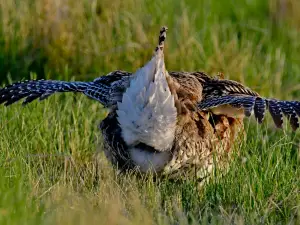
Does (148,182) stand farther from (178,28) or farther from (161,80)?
(178,28)

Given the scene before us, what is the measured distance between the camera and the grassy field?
16.9ft

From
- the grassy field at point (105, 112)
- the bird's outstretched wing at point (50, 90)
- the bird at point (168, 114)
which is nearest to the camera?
the grassy field at point (105, 112)

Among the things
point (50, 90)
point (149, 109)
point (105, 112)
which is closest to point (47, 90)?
point (50, 90)

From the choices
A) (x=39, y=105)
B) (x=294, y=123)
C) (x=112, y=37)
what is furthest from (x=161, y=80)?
(x=112, y=37)

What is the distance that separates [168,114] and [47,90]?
3.17ft

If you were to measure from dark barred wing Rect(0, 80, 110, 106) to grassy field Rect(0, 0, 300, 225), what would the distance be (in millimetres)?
318

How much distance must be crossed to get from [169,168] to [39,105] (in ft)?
5.49

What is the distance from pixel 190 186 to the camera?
232 inches

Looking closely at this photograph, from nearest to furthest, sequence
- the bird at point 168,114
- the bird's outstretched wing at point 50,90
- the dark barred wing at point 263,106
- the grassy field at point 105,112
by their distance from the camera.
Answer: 1. the grassy field at point 105,112
2. the dark barred wing at point 263,106
3. the bird at point 168,114
4. the bird's outstretched wing at point 50,90

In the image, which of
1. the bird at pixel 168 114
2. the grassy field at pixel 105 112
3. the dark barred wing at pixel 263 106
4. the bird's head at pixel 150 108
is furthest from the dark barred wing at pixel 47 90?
the dark barred wing at pixel 263 106

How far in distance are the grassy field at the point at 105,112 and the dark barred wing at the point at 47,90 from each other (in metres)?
0.32

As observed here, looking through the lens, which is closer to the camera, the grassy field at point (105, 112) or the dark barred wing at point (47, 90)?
the grassy field at point (105, 112)

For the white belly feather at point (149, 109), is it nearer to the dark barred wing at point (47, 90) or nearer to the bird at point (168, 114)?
the bird at point (168, 114)

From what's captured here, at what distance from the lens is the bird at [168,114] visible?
573 centimetres
